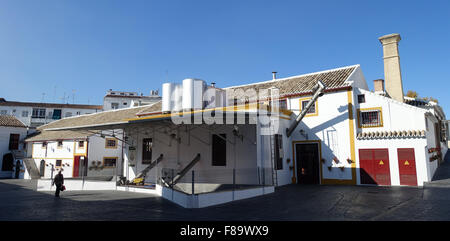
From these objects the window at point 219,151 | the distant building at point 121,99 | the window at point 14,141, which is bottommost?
the window at point 219,151

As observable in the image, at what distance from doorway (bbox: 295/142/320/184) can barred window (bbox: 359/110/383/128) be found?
10.4ft

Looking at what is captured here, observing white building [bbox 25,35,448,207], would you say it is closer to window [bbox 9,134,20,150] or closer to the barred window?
the barred window

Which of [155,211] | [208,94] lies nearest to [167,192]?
[155,211]

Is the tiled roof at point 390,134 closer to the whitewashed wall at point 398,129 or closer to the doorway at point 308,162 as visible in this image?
the whitewashed wall at point 398,129

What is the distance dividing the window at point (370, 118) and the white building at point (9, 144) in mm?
39435

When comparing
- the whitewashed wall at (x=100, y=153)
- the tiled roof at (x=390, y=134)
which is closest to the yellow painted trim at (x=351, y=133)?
the tiled roof at (x=390, y=134)

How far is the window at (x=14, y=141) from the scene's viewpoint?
3525cm

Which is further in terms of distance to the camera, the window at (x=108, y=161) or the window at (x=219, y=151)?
the window at (x=108, y=161)

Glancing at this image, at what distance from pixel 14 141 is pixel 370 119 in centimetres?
4159

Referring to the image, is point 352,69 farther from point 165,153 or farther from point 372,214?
point 165,153

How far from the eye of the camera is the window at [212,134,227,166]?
16969mm

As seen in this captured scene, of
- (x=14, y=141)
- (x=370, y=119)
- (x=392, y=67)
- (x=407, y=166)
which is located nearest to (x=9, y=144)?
(x=14, y=141)

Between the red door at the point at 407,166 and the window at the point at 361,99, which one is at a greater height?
the window at the point at 361,99

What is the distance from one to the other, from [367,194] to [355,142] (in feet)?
15.3
